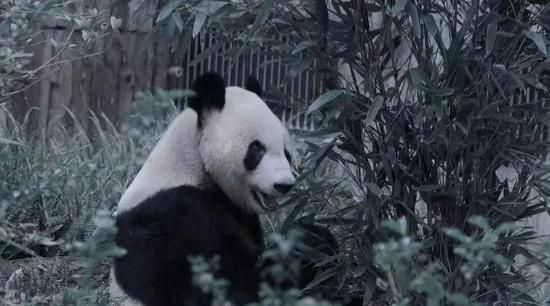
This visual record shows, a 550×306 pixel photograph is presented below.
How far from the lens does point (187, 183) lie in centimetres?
413

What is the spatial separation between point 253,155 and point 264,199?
201 millimetres

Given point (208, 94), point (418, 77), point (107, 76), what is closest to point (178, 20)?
point (208, 94)

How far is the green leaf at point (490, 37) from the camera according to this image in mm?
3936

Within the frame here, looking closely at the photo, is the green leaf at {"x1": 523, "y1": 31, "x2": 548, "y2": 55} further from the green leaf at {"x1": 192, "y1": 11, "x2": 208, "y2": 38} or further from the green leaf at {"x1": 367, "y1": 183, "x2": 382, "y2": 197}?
the green leaf at {"x1": 192, "y1": 11, "x2": 208, "y2": 38}

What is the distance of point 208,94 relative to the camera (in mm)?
4176

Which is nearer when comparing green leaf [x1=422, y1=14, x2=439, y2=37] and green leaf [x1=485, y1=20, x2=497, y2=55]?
green leaf [x1=485, y1=20, x2=497, y2=55]

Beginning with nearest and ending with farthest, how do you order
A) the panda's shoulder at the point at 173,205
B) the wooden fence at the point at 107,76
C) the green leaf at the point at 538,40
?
A: the green leaf at the point at 538,40, the panda's shoulder at the point at 173,205, the wooden fence at the point at 107,76

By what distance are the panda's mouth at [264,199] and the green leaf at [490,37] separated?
3.43 ft

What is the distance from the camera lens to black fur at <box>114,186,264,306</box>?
4.00 m

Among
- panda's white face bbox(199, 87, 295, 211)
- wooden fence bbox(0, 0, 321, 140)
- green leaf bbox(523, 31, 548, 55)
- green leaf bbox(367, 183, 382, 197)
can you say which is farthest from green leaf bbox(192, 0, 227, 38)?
wooden fence bbox(0, 0, 321, 140)

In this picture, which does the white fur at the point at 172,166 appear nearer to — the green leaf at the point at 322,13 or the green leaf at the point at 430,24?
the green leaf at the point at 322,13

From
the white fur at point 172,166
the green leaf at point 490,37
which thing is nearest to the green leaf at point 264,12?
the white fur at point 172,166

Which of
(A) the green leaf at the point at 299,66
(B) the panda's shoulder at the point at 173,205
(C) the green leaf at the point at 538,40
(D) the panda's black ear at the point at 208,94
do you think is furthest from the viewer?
(A) the green leaf at the point at 299,66

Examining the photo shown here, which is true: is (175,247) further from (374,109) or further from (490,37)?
(490,37)
